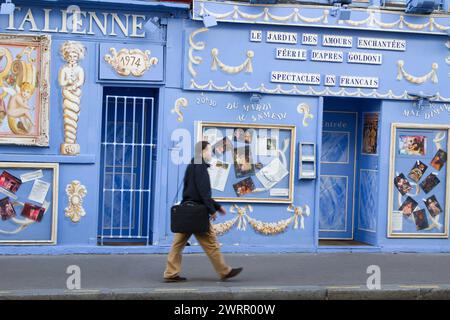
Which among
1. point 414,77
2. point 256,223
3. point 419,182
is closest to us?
point 256,223

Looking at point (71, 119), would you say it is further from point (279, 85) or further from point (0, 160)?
point (279, 85)

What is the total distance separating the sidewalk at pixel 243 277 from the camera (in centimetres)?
1047

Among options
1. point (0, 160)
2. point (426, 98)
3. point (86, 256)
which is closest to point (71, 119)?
point (0, 160)

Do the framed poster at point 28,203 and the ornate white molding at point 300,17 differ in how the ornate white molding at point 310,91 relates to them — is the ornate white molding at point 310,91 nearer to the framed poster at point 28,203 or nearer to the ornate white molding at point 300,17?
the ornate white molding at point 300,17

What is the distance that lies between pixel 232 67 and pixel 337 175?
9.19ft

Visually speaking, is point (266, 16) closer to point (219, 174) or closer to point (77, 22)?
point (219, 174)

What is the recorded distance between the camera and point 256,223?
13688 mm

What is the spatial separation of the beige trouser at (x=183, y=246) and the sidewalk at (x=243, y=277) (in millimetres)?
190

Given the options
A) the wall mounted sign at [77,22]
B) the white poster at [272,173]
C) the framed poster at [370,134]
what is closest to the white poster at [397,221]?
the framed poster at [370,134]

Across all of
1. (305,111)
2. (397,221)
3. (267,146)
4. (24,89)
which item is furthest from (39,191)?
(397,221)

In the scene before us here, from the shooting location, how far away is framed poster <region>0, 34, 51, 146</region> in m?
12.9

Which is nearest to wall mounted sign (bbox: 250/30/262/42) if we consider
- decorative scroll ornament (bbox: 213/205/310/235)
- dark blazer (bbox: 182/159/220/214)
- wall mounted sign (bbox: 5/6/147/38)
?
wall mounted sign (bbox: 5/6/147/38)

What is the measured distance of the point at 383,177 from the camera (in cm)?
1415
